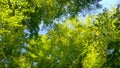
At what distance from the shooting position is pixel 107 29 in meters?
24.6

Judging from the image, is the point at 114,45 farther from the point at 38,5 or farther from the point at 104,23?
the point at 104,23

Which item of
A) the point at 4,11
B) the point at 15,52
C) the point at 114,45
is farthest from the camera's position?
the point at 114,45

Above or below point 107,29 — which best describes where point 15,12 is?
below

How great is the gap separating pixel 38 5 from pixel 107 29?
1196 cm

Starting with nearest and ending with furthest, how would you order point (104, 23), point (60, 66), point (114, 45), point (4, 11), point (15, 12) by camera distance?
point (4, 11) → point (15, 12) → point (114, 45) → point (104, 23) → point (60, 66)

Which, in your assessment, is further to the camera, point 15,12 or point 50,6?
point 50,6

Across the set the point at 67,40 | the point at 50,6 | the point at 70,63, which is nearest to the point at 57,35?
the point at 67,40

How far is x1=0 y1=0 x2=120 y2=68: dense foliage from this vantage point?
13.7 meters

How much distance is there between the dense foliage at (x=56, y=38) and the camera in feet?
45.0

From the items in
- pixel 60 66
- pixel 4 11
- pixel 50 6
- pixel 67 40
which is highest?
pixel 67 40

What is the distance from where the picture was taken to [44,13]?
557 inches

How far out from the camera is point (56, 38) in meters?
29.5

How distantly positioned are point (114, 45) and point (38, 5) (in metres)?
5.45

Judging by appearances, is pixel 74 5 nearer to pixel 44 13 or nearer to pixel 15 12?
pixel 44 13
